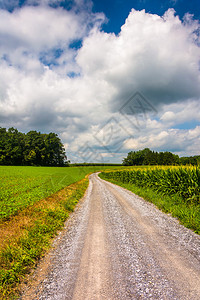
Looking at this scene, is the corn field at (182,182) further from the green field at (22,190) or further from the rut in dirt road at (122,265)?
the green field at (22,190)

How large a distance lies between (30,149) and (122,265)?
97465 mm

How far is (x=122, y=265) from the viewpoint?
143 inches

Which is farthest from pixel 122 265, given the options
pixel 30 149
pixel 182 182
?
pixel 30 149

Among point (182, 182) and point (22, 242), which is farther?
point (182, 182)

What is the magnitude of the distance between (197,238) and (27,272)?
554cm

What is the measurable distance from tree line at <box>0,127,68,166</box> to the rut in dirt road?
89060mm

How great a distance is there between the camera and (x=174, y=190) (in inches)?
434

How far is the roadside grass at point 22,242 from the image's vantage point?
317 centimetres

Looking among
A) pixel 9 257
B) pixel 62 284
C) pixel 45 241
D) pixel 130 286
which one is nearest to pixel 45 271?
pixel 62 284

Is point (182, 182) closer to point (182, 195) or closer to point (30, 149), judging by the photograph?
point (182, 195)

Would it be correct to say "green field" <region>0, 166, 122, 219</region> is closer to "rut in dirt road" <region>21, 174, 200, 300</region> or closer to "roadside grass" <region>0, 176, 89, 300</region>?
"roadside grass" <region>0, 176, 89, 300</region>

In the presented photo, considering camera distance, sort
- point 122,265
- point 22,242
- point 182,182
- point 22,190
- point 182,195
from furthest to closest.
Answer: point 22,190, point 182,182, point 182,195, point 22,242, point 122,265

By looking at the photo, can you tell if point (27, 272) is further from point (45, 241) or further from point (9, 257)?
point (45, 241)

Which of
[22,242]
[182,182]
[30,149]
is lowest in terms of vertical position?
[22,242]
